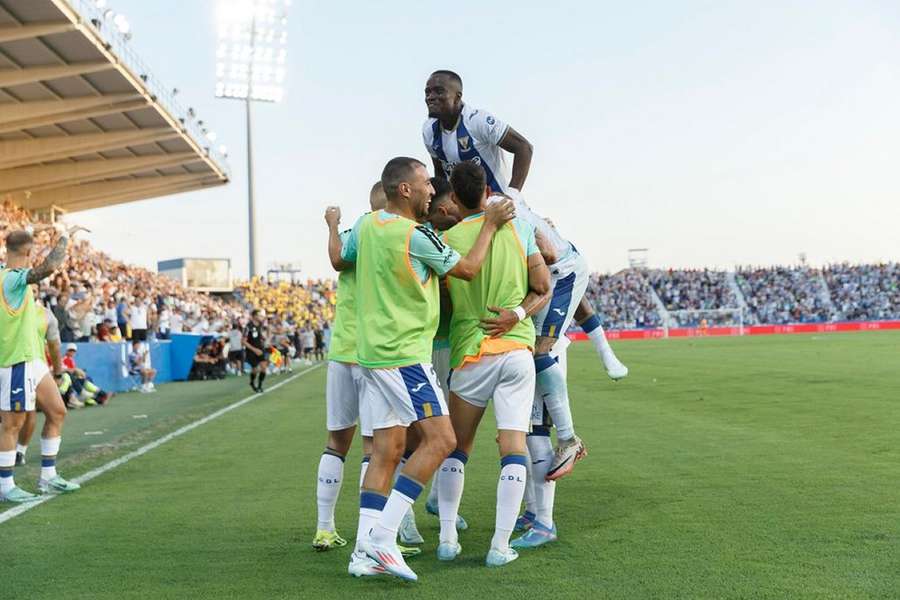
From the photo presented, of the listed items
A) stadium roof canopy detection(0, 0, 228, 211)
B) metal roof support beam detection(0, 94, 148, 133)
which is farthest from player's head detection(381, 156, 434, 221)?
metal roof support beam detection(0, 94, 148, 133)

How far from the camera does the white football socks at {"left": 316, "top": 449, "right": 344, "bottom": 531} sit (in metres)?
5.25

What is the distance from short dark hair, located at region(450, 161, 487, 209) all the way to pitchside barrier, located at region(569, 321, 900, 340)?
50.2 metres

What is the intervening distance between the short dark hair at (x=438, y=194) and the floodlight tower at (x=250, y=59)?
45.2m

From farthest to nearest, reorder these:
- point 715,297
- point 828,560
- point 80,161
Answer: point 715,297 → point 80,161 → point 828,560

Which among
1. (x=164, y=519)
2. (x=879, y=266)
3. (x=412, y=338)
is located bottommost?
(x=164, y=519)

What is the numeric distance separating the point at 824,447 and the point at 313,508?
15.5 ft

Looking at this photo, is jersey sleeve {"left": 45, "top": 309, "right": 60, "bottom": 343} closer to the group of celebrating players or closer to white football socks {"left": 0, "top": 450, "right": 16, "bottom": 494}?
white football socks {"left": 0, "top": 450, "right": 16, "bottom": 494}

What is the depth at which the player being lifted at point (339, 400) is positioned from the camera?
5.23 meters

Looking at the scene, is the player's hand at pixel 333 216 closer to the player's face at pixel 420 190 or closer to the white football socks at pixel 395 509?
Answer: the player's face at pixel 420 190

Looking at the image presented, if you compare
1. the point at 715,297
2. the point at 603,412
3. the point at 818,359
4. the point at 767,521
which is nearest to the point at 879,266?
the point at 715,297

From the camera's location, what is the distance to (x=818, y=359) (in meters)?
23.4

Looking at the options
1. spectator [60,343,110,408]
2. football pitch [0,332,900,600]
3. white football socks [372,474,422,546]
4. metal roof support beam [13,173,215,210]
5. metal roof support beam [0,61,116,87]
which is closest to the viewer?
football pitch [0,332,900,600]

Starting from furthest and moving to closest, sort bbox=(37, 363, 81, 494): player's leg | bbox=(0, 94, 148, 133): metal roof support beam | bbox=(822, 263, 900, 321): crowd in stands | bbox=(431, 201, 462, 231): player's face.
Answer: bbox=(822, 263, 900, 321): crowd in stands < bbox=(0, 94, 148, 133): metal roof support beam < bbox=(37, 363, 81, 494): player's leg < bbox=(431, 201, 462, 231): player's face

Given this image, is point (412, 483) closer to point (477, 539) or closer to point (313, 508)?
point (477, 539)
